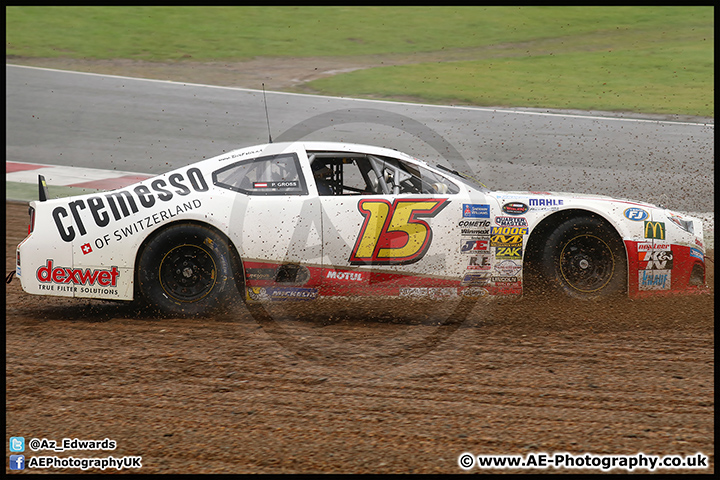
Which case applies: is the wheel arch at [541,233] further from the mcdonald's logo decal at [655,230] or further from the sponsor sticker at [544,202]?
the mcdonald's logo decal at [655,230]

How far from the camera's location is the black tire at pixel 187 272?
211 inches

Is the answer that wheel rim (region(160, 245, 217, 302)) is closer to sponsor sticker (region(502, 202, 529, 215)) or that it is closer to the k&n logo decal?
the k&n logo decal

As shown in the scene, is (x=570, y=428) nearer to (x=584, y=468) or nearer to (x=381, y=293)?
(x=584, y=468)

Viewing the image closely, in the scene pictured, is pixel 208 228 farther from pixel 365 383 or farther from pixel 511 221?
pixel 511 221

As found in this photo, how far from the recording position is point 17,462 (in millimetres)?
3342

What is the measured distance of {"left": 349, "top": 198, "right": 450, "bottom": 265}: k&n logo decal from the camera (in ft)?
17.5

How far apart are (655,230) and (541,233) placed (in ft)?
2.89

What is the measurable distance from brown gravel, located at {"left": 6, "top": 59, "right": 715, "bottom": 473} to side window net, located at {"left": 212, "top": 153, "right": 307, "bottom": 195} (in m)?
0.98

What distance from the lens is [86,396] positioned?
401 centimetres

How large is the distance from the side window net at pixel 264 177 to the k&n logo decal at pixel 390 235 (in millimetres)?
553

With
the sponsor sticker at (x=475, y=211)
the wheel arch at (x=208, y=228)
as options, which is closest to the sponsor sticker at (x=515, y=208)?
the sponsor sticker at (x=475, y=211)

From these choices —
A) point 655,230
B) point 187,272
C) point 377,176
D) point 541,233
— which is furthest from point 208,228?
point 655,230

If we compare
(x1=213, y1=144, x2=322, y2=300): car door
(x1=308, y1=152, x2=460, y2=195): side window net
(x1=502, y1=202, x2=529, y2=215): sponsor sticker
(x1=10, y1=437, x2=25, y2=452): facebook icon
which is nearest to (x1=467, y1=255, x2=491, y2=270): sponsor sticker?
(x1=502, y1=202, x2=529, y2=215): sponsor sticker

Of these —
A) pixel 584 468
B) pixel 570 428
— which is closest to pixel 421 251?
pixel 570 428
